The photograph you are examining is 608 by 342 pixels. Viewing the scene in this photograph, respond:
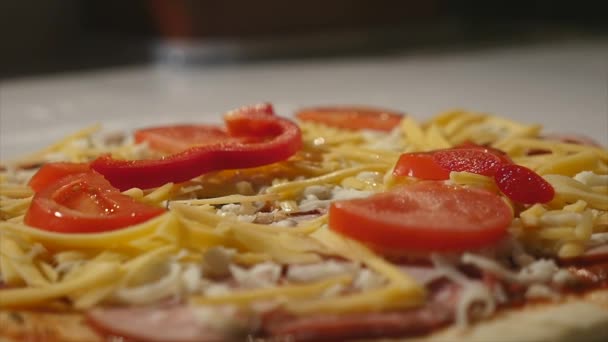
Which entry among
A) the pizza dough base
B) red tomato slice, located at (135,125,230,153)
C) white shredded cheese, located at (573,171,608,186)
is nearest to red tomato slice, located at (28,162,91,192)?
red tomato slice, located at (135,125,230,153)

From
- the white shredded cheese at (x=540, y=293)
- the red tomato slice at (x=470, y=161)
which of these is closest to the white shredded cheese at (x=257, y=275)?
the white shredded cheese at (x=540, y=293)

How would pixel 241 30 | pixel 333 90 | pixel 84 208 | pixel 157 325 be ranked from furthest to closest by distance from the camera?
1. pixel 241 30
2. pixel 333 90
3. pixel 84 208
4. pixel 157 325

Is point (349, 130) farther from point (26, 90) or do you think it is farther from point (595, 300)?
point (26, 90)

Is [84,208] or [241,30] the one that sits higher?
[84,208]

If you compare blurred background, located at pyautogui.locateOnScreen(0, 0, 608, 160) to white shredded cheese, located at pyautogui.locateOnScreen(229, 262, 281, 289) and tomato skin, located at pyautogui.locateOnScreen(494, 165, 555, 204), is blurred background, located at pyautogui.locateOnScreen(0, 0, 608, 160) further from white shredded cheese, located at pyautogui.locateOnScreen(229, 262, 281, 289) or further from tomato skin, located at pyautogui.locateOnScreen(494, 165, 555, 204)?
Result: white shredded cheese, located at pyautogui.locateOnScreen(229, 262, 281, 289)

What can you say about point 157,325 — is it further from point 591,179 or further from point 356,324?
point 591,179

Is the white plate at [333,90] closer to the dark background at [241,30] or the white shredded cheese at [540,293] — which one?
the dark background at [241,30]

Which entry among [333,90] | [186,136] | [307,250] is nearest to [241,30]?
[333,90]
